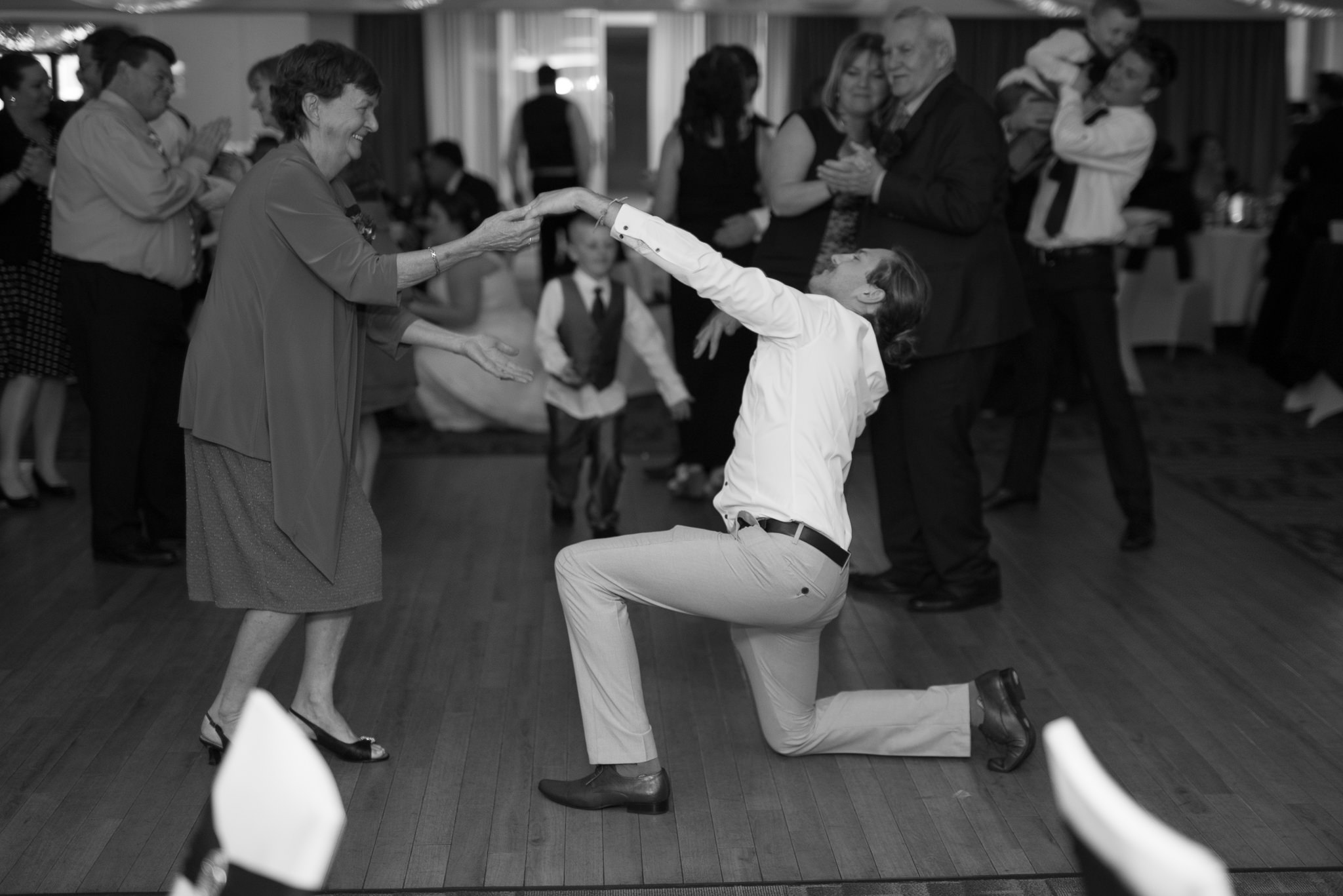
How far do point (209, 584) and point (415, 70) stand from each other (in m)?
11.6

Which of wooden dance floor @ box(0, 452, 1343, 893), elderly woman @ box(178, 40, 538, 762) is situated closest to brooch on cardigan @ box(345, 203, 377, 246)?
elderly woman @ box(178, 40, 538, 762)

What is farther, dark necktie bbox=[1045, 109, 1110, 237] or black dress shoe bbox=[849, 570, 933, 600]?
dark necktie bbox=[1045, 109, 1110, 237]

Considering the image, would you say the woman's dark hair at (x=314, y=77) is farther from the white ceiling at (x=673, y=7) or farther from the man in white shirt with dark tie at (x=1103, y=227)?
the white ceiling at (x=673, y=7)

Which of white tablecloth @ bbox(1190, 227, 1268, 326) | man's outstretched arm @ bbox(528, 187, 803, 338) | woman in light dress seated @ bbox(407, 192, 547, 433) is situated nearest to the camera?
man's outstretched arm @ bbox(528, 187, 803, 338)

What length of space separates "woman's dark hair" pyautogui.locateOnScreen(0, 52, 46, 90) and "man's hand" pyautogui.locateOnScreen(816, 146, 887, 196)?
2.76 metres

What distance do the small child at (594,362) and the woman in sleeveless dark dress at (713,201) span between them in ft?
0.85

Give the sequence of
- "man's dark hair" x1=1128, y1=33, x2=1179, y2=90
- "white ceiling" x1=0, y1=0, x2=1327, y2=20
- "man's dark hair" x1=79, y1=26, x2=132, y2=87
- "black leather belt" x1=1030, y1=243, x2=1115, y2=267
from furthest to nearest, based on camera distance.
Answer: "white ceiling" x1=0, y1=0, x2=1327, y2=20 < "black leather belt" x1=1030, y1=243, x2=1115, y2=267 < "man's dark hair" x1=1128, y1=33, x2=1179, y2=90 < "man's dark hair" x1=79, y1=26, x2=132, y2=87

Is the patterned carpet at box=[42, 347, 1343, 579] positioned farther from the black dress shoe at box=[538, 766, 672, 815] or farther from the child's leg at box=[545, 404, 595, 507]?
the black dress shoe at box=[538, 766, 672, 815]

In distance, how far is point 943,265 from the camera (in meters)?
3.72

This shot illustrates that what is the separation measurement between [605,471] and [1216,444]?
321cm

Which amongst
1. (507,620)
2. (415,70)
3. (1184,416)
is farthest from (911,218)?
(415,70)

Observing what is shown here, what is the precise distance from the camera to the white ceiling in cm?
1088

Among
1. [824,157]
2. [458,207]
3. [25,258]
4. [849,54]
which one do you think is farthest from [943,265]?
[458,207]

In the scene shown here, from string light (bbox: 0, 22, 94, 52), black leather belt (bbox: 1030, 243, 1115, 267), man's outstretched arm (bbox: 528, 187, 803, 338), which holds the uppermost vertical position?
string light (bbox: 0, 22, 94, 52)
